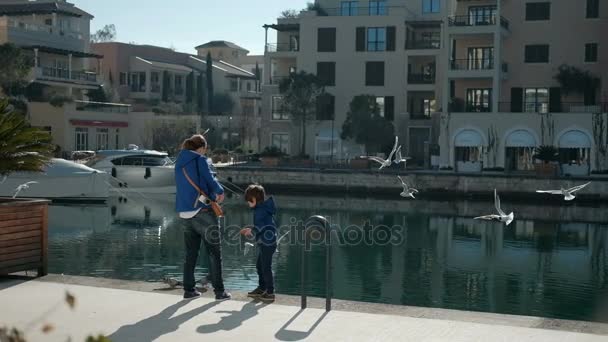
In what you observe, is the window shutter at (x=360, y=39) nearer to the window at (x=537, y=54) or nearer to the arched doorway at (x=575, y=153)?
the window at (x=537, y=54)

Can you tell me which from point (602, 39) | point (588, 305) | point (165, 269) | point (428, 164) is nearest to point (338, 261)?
point (165, 269)

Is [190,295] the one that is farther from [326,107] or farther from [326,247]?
[326,107]

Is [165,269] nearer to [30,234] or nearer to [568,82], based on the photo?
[30,234]

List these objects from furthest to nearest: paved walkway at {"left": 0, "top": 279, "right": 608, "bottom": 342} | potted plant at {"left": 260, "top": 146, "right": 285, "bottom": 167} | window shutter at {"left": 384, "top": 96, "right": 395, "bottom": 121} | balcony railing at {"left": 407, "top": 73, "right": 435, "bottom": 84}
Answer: window shutter at {"left": 384, "top": 96, "right": 395, "bottom": 121} < balcony railing at {"left": 407, "top": 73, "right": 435, "bottom": 84} < potted plant at {"left": 260, "top": 146, "right": 285, "bottom": 167} < paved walkway at {"left": 0, "top": 279, "right": 608, "bottom": 342}

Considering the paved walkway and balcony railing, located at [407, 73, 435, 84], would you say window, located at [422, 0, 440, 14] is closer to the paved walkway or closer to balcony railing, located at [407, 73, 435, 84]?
balcony railing, located at [407, 73, 435, 84]

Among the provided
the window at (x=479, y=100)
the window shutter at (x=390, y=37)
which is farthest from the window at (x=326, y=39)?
the window at (x=479, y=100)

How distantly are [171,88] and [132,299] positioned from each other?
83633 millimetres

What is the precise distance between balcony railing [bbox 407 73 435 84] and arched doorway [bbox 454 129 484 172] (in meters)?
8.88

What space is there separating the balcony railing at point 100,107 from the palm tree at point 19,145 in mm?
A: 55848

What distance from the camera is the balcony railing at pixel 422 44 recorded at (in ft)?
207

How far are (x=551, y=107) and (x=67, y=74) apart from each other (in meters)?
39.3

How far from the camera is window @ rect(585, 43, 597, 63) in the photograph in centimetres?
5569

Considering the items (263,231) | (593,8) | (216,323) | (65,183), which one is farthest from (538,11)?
(216,323)

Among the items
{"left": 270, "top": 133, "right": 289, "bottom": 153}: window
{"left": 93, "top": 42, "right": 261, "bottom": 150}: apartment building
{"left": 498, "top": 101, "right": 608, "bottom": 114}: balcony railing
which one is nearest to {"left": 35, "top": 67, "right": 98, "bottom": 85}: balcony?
{"left": 93, "top": 42, "right": 261, "bottom": 150}: apartment building
